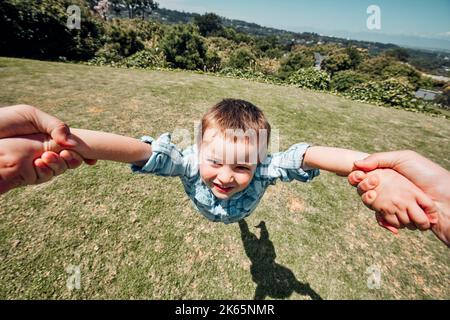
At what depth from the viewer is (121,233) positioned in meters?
3.69

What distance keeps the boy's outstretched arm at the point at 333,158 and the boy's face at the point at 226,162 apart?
418 millimetres

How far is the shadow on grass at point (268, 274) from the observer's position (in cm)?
331

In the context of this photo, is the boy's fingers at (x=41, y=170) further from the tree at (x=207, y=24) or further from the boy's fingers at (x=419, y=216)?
the tree at (x=207, y=24)

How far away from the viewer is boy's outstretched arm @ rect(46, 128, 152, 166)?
4.62 ft

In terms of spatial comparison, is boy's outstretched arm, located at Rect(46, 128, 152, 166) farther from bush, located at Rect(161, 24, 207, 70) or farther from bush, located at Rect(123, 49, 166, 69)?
bush, located at Rect(161, 24, 207, 70)

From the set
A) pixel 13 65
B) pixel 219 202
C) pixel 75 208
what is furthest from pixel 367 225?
pixel 13 65

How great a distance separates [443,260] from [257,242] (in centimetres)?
308

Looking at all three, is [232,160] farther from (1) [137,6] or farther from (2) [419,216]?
(1) [137,6]

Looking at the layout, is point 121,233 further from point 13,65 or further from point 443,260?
point 13,65

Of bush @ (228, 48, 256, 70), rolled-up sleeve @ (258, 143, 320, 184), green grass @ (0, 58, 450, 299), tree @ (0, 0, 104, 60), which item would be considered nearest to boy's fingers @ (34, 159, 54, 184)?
rolled-up sleeve @ (258, 143, 320, 184)

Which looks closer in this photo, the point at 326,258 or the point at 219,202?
the point at 219,202

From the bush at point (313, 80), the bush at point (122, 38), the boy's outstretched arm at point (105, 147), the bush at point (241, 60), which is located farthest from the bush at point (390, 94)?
the bush at point (241, 60)

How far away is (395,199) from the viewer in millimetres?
1340

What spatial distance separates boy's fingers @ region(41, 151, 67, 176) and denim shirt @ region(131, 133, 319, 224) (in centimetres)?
51
